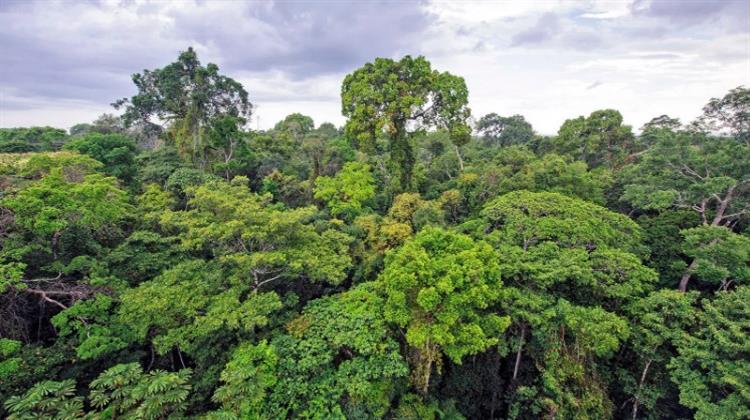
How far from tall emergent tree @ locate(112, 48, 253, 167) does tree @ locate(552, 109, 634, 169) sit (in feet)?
79.5

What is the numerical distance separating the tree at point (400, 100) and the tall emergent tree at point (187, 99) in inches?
359

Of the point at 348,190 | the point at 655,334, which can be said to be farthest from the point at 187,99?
the point at 655,334

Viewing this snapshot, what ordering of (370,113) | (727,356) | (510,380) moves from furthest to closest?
(370,113) < (510,380) < (727,356)

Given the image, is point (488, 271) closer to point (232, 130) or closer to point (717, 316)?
point (717, 316)

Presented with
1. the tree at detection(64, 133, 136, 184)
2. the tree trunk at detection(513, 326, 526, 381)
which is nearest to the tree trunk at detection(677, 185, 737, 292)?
the tree trunk at detection(513, 326, 526, 381)

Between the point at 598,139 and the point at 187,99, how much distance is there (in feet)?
93.0

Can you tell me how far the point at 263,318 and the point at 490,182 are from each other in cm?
1338

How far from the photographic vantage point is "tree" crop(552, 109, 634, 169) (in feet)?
76.9

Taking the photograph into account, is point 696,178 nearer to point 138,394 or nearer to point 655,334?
point 655,334

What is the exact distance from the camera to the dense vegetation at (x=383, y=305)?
857cm

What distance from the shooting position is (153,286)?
975 centimetres

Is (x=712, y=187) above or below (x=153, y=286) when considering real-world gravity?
above

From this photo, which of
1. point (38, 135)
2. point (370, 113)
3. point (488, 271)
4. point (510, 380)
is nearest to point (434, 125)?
point (370, 113)

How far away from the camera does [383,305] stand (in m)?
10.1
